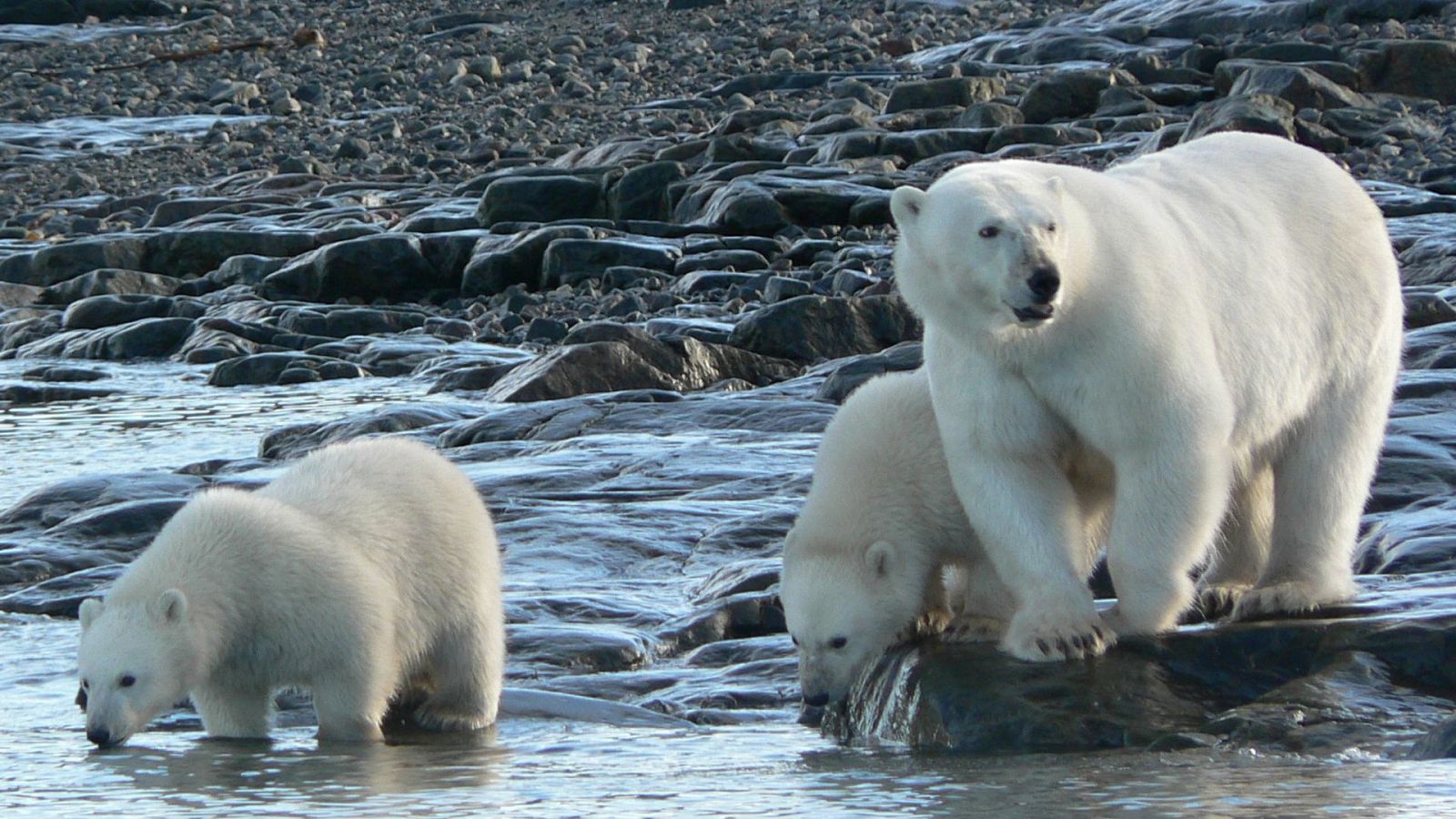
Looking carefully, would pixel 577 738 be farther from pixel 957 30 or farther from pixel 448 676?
pixel 957 30

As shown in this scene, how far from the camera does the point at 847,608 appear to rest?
530cm

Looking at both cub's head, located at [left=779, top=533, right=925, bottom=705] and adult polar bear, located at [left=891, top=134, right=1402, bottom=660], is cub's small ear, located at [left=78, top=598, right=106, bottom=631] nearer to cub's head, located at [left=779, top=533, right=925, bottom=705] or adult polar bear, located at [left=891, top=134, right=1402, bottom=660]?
cub's head, located at [left=779, top=533, right=925, bottom=705]

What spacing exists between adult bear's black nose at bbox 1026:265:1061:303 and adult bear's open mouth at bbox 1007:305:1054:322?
0.11ft

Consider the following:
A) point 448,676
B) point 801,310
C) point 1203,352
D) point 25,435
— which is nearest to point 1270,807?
point 1203,352

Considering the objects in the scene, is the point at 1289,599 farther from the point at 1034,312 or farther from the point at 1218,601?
the point at 1034,312

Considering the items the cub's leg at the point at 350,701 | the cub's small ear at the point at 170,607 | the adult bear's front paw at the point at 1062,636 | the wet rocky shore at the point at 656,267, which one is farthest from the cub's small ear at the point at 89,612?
the adult bear's front paw at the point at 1062,636

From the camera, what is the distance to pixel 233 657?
5.11 meters

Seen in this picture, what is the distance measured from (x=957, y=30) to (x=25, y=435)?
21.0 meters

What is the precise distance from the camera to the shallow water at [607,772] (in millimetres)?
3596

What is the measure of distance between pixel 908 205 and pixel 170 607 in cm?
203

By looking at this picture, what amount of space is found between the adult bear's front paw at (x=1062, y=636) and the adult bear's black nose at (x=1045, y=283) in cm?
82

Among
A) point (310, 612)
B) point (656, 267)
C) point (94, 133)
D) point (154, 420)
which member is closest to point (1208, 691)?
point (310, 612)

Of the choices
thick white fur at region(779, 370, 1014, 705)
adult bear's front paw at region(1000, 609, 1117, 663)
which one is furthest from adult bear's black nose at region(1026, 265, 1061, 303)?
thick white fur at region(779, 370, 1014, 705)

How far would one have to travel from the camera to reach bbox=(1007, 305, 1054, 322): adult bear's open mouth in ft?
14.3
